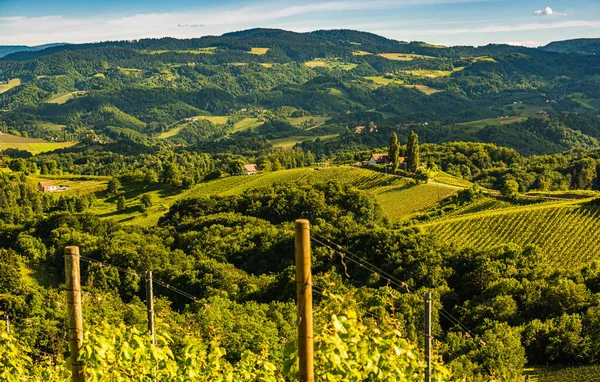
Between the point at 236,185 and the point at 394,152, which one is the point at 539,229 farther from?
the point at 236,185

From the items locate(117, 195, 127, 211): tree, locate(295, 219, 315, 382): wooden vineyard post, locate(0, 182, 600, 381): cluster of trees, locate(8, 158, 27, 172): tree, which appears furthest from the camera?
locate(8, 158, 27, 172): tree

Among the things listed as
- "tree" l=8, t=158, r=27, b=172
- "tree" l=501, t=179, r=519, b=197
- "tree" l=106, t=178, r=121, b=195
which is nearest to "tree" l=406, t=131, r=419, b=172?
"tree" l=501, t=179, r=519, b=197

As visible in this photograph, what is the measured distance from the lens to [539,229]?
2201 inches

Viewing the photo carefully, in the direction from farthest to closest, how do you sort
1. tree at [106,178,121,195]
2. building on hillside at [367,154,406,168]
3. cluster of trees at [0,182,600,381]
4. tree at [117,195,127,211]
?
tree at [106,178,121,195] < building on hillside at [367,154,406,168] < tree at [117,195,127,211] < cluster of trees at [0,182,600,381]

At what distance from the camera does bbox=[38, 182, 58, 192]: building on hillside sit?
116 meters

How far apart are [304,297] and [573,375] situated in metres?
26.2

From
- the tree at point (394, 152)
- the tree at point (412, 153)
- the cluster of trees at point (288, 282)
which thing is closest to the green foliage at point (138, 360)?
the cluster of trees at point (288, 282)

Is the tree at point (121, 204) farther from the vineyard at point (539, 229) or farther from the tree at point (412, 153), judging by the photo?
the vineyard at point (539, 229)

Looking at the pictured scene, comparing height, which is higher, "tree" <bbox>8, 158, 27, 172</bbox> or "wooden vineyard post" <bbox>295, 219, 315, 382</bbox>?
"wooden vineyard post" <bbox>295, 219, 315, 382</bbox>

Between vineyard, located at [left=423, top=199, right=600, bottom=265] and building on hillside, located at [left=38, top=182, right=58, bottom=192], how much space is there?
82761 mm

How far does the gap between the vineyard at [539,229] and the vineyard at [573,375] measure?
21.3 m

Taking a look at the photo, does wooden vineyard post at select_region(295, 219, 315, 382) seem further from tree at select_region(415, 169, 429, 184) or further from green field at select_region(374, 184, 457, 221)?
tree at select_region(415, 169, 429, 184)

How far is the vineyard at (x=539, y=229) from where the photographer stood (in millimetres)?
51531

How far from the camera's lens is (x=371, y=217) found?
6384 centimetres
